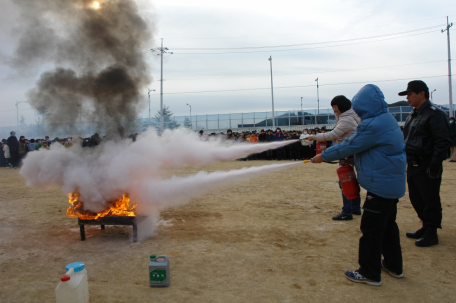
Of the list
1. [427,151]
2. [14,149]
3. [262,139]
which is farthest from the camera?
[262,139]

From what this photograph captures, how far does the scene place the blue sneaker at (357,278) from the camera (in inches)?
138

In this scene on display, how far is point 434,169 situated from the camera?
14.5ft

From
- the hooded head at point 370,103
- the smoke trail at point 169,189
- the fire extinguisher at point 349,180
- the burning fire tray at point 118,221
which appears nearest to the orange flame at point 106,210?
the burning fire tray at point 118,221

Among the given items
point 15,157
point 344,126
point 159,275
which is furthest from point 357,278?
point 15,157

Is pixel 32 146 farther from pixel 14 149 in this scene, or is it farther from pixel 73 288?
pixel 73 288

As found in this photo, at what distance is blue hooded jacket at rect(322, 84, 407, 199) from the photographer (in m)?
3.39

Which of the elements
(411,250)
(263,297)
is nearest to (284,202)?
(411,250)

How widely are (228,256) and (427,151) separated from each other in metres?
3.40

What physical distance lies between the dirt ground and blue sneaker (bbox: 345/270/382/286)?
0.21 feet

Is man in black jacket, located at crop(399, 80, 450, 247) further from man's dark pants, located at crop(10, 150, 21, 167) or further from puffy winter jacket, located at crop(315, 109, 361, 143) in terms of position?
man's dark pants, located at crop(10, 150, 21, 167)

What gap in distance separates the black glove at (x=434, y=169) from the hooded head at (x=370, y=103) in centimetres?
155

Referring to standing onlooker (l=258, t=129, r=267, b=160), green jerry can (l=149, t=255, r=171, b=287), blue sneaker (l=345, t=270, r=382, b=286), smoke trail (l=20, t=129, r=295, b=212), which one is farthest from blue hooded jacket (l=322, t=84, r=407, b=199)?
standing onlooker (l=258, t=129, r=267, b=160)

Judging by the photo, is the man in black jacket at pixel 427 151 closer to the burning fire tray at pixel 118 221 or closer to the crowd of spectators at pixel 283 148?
the burning fire tray at pixel 118 221

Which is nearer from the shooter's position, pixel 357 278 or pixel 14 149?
pixel 357 278
